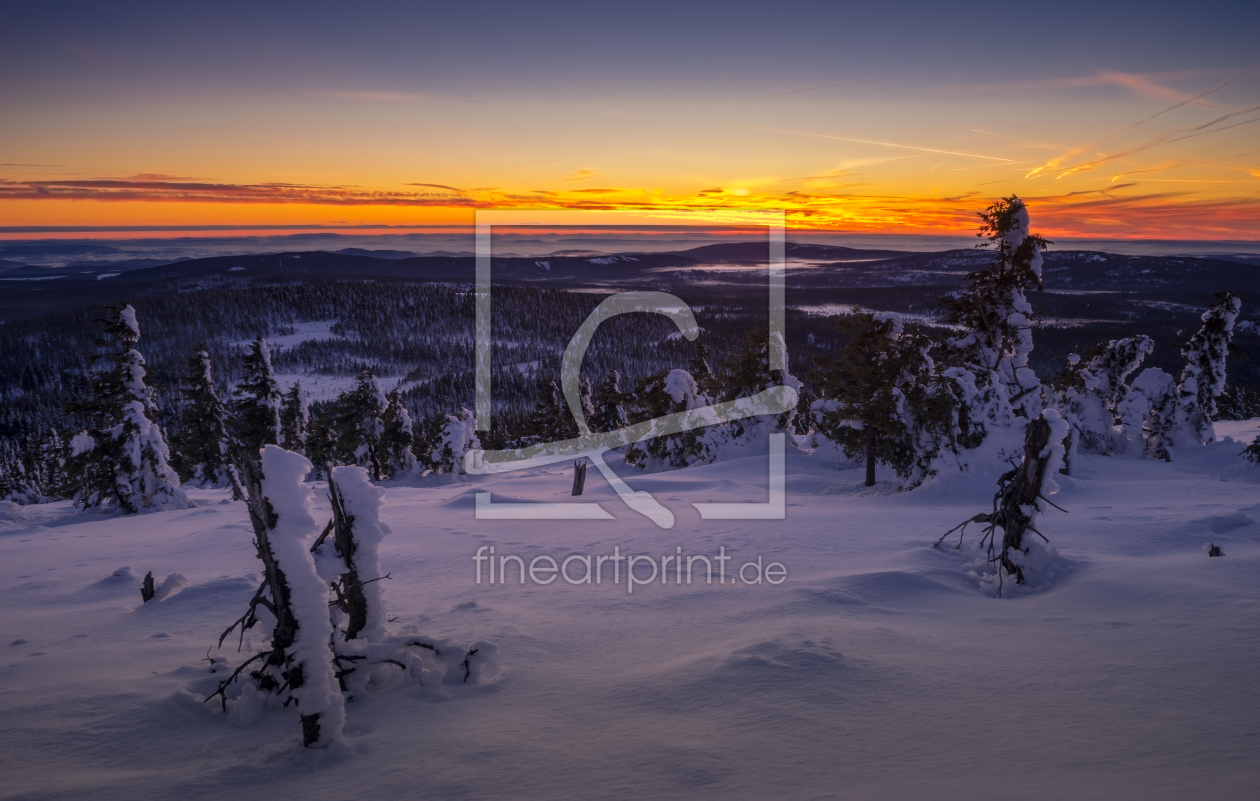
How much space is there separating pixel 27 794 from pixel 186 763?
3.04 feet

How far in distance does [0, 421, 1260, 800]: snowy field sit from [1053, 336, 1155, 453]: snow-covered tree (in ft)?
82.9

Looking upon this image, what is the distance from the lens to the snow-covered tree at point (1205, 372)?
30.6 metres

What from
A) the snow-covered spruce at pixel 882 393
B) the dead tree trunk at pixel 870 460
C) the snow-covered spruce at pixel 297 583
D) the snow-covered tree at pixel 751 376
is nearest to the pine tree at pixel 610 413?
the snow-covered tree at pixel 751 376

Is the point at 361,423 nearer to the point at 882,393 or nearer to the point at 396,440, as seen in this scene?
the point at 396,440

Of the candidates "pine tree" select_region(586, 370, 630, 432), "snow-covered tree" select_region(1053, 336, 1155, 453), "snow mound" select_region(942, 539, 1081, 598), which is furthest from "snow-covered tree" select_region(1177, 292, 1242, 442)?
"pine tree" select_region(586, 370, 630, 432)

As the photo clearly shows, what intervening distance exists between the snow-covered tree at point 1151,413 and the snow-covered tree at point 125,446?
153 feet

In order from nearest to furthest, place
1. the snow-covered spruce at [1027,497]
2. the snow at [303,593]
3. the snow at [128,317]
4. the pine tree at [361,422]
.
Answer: the snow at [303,593] < the snow-covered spruce at [1027,497] < the snow at [128,317] < the pine tree at [361,422]

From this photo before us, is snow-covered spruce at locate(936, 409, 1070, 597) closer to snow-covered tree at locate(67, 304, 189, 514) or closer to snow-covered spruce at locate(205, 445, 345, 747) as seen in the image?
snow-covered spruce at locate(205, 445, 345, 747)

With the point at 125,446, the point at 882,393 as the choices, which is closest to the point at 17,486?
the point at 125,446

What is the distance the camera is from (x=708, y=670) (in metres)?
6.29

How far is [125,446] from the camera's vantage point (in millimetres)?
28141

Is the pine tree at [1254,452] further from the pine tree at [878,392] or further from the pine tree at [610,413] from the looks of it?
the pine tree at [610,413]

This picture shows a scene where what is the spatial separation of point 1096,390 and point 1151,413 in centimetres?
313

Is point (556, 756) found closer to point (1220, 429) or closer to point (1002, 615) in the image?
point (1002, 615)
